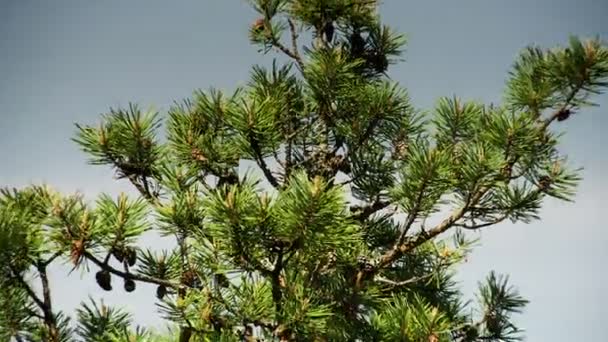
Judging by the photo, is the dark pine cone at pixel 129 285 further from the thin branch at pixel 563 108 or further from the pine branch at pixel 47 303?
the thin branch at pixel 563 108

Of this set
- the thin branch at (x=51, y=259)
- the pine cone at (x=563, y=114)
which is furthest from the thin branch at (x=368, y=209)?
the thin branch at (x=51, y=259)

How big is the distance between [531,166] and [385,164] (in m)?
0.37

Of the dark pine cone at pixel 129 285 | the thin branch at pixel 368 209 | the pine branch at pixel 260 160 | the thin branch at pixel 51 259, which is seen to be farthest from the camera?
the thin branch at pixel 368 209

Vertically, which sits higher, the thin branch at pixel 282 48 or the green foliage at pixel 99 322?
the thin branch at pixel 282 48

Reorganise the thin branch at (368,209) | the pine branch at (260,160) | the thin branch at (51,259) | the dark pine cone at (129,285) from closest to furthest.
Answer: the thin branch at (51,259), the dark pine cone at (129,285), the pine branch at (260,160), the thin branch at (368,209)

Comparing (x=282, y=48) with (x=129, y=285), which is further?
(x=282, y=48)

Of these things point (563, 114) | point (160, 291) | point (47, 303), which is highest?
point (563, 114)

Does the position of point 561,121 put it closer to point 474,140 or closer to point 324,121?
point 474,140

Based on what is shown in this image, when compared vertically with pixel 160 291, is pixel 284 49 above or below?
above

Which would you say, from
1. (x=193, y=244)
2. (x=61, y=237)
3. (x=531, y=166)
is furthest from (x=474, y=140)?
(x=61, y=237)

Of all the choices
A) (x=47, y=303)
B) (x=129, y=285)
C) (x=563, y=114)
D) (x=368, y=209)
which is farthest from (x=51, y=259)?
(x=563, y=114)

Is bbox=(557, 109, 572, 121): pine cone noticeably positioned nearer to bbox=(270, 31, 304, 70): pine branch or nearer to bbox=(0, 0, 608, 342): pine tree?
bbox=(0, 0, 608, 342): pine tree

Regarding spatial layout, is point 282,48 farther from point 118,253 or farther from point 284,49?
point 118,253

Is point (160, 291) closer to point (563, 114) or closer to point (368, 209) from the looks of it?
point (368, 209)
